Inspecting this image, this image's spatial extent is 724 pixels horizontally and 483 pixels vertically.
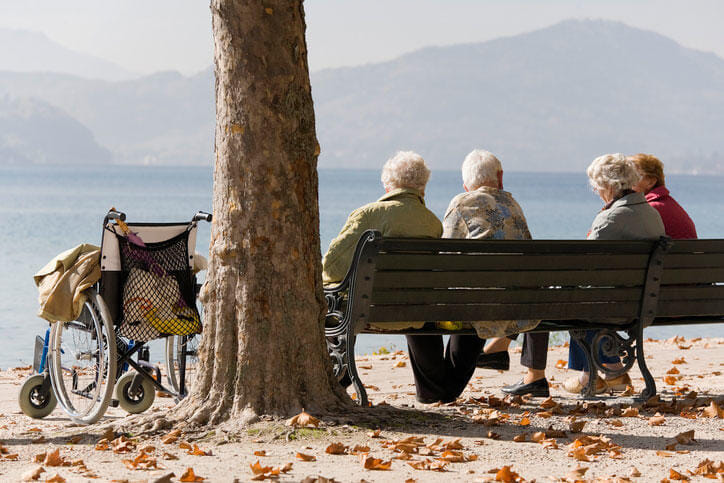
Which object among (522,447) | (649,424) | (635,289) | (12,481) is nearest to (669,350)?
(635,289)

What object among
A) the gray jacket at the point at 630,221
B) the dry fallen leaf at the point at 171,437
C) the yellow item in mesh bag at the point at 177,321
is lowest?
the dry fallen leaf at the point at 171,437

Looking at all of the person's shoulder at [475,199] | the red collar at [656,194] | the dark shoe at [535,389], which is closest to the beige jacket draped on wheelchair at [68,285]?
the person's shoulder at [475,199]

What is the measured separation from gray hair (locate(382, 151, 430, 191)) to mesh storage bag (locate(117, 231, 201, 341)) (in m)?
1.24

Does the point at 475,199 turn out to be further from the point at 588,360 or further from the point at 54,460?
the point at 54,460

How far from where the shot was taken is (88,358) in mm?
5676

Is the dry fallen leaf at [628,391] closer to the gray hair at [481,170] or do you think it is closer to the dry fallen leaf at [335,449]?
the gray hair at [481,170]

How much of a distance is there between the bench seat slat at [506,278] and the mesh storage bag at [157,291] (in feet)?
4.16

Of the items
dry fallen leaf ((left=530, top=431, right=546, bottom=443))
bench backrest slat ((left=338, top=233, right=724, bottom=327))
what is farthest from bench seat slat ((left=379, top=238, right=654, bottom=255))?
dry fallen leaf ((left=530, top=431, right=546, bottom=443))

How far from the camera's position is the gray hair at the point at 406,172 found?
19.1 feet

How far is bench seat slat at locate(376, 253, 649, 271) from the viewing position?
205 inches

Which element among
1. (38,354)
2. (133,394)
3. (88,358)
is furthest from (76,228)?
(88,358)

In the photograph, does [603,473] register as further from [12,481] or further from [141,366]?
[141,366]

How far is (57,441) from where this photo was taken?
16.0 ft

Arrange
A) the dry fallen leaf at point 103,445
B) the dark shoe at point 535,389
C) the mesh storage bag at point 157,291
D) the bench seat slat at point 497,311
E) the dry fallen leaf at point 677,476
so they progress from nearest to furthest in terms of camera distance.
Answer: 1. the dry fallen leaf at point 677,476
2. the dry fallen leaf at point 103,445
3. the bench seat slat at point 497,311
4. the mesh storage bag at point 157,291
5. the dark shoe at point 535,389
